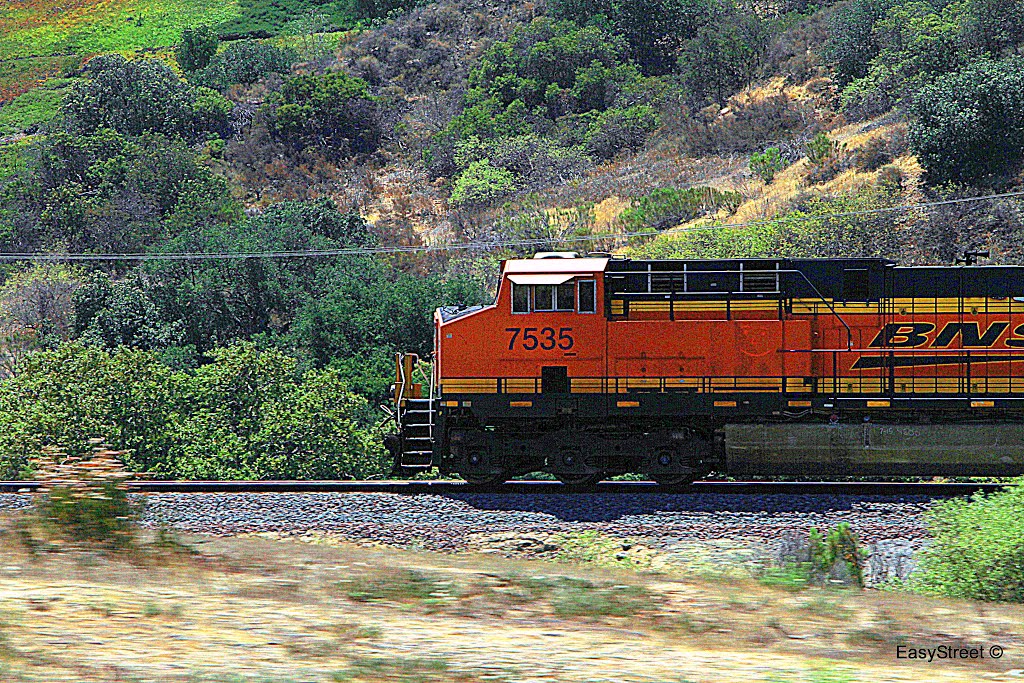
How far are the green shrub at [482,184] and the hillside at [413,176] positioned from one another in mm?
172

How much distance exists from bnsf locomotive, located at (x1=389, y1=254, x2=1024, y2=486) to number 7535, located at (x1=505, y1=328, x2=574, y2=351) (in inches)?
0.6

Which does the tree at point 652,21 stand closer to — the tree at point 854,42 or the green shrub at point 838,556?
the tree at point 854,42

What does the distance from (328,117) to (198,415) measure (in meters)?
40.1

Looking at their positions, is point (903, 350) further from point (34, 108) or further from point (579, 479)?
point (34, 108)

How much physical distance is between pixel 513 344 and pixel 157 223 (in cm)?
4531

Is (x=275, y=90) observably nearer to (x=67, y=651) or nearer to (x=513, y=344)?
(x=513, y=344)

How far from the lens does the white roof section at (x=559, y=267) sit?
49.8ft

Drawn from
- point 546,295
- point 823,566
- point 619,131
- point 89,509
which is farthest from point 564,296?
point 619,131

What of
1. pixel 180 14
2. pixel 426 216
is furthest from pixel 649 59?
pixel 180 14

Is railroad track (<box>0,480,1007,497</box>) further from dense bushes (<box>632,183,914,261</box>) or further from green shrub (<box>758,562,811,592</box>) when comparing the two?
dense bushes (<box>632,183,914,261</box>)

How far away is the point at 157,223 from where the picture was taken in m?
56.7

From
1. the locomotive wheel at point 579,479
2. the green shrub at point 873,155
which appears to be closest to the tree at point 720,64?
the green shrub at point 873,155

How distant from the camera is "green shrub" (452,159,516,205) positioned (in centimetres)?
5812

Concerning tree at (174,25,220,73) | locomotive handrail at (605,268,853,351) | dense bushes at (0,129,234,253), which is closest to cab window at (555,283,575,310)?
locomotive handrail at (605,268,853,351)
